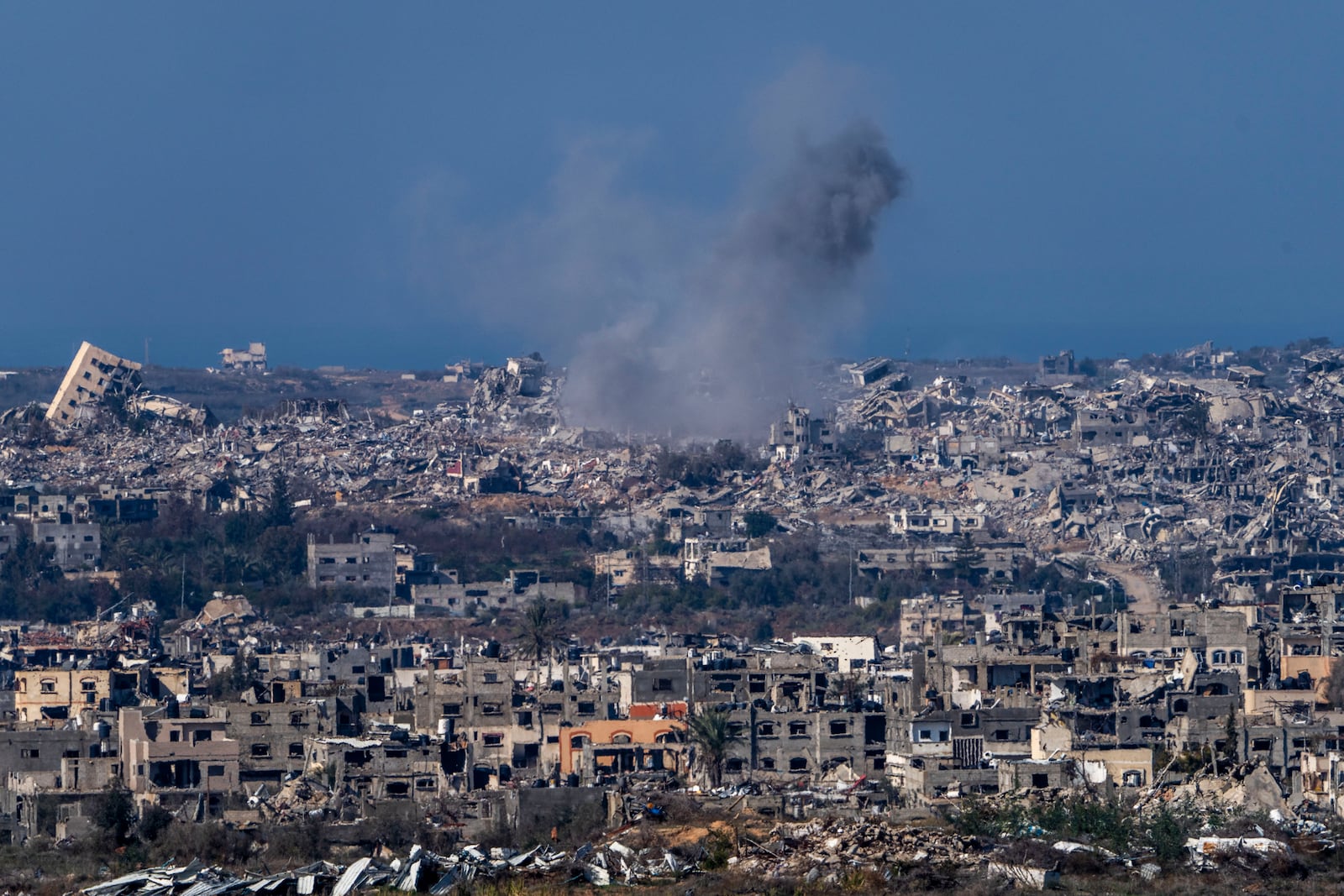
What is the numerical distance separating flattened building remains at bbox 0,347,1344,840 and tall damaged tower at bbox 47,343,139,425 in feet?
1.16

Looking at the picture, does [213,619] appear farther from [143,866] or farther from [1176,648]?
[143,866]

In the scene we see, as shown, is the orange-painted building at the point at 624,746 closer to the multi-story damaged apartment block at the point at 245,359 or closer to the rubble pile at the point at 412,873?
the rubble pile at the point at 412,873

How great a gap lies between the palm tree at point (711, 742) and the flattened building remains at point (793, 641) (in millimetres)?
173

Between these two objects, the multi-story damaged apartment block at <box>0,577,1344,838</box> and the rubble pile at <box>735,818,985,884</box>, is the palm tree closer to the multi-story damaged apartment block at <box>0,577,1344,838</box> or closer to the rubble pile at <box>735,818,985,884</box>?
the multi-story damaged apartment block at <box>0,577,1344,838</box>

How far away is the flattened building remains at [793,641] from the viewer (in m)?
38.4

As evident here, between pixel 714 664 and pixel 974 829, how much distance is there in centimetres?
1573

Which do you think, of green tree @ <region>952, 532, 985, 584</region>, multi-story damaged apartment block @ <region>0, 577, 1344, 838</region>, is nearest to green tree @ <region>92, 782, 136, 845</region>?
multi-story damaged apartment block @ <region>0, 577, 1344, 838</region>

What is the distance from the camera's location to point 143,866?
31484 mm

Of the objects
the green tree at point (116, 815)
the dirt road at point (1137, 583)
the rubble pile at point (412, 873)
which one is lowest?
the rubble pile at point (412, 873)

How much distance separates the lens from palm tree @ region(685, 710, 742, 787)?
38.4m

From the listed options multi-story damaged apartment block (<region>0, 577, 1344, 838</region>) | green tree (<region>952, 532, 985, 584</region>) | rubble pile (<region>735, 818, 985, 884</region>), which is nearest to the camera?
rubble pile (<region>735, 818, 985, 884</region>)

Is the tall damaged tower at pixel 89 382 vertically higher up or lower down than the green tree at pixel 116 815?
higher up

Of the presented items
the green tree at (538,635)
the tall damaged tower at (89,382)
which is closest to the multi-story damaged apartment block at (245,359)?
the tall damaged tower at (89,382)

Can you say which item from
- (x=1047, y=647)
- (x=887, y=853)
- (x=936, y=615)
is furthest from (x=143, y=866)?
(x=936, y=615)
